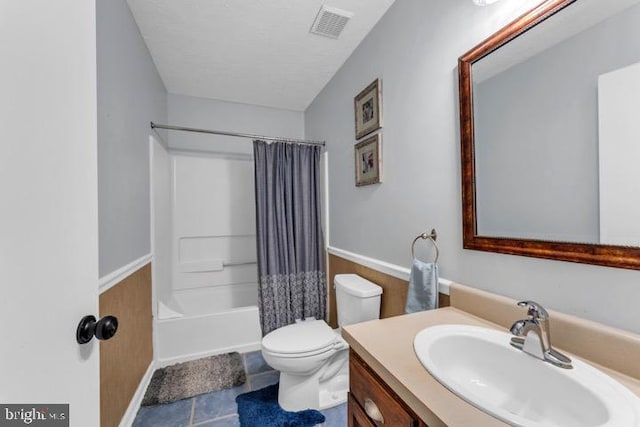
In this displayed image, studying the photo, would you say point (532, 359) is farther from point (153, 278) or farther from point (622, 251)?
point (153, 278)

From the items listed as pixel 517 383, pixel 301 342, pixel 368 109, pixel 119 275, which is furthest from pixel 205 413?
pixel 368 109

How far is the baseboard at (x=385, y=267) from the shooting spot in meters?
1.13

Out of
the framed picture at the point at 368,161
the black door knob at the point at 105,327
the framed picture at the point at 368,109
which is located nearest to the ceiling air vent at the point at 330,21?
the framed picture at the point at 368,109

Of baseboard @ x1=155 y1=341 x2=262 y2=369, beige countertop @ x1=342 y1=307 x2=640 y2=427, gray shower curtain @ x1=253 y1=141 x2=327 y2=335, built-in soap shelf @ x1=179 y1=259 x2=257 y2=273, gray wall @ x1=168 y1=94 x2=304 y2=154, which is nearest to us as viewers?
beige countertop @ x1=342 y1=307 x2=640 y2=427

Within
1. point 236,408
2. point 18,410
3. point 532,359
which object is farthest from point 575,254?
point 236,408

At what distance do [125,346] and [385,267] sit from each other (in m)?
1.49

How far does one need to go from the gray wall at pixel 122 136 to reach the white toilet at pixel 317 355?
3.14 feet

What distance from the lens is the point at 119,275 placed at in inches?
50.4

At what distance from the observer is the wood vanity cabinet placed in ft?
2.02

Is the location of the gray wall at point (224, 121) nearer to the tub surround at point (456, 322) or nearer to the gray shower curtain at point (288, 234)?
the gray shower curtain at point (288, 234)

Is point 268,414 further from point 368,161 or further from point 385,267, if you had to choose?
point 368,161

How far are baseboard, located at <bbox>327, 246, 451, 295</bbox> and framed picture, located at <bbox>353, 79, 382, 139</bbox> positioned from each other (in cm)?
82

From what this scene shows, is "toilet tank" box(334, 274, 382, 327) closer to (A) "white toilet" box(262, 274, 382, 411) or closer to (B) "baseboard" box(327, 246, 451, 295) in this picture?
(A) "white toilet" box(262, 274, 382, 411)

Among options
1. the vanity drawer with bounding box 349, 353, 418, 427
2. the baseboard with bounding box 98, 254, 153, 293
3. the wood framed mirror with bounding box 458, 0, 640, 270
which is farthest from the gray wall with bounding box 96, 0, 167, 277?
the wood framed mirror with bounding box 458, 0, 640, 270
